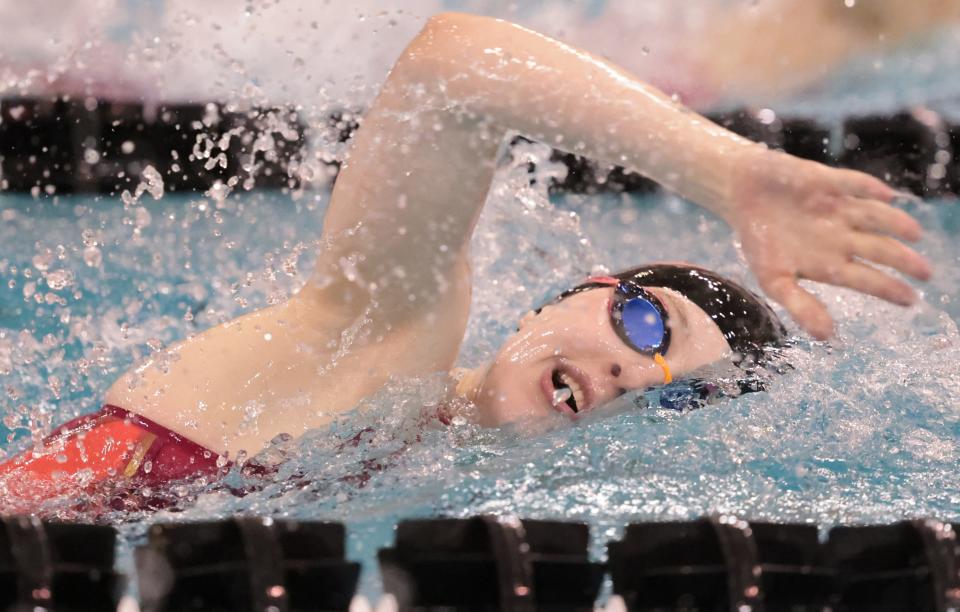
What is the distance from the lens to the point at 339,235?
1454 mm

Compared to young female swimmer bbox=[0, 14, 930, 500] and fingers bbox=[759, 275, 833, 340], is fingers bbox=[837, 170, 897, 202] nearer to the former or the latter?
fingers bbox=[759, 275, 833, 340]

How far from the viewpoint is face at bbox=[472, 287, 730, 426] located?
1.41 meters

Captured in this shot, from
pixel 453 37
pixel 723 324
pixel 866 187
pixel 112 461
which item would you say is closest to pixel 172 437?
pixel 112 461

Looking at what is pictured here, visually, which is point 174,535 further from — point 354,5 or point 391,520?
point 354,5

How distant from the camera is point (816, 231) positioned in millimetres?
1006

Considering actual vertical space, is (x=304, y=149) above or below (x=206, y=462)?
above

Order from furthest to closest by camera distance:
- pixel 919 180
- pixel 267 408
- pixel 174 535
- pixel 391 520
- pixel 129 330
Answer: pixel 919 180 < pixel 129 330 < pixel 267 408 < pixel 391 520 < pixel 174 535

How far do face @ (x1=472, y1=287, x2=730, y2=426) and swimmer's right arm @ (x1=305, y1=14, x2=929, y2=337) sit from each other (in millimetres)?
150

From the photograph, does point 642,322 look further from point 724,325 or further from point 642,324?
point 724,325

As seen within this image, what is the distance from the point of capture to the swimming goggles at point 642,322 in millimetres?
1430

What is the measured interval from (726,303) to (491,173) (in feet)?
1.32

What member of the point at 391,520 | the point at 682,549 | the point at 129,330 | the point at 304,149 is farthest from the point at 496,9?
the point at 682,549

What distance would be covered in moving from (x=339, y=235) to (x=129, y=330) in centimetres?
138

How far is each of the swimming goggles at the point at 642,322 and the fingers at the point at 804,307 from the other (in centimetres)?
41
